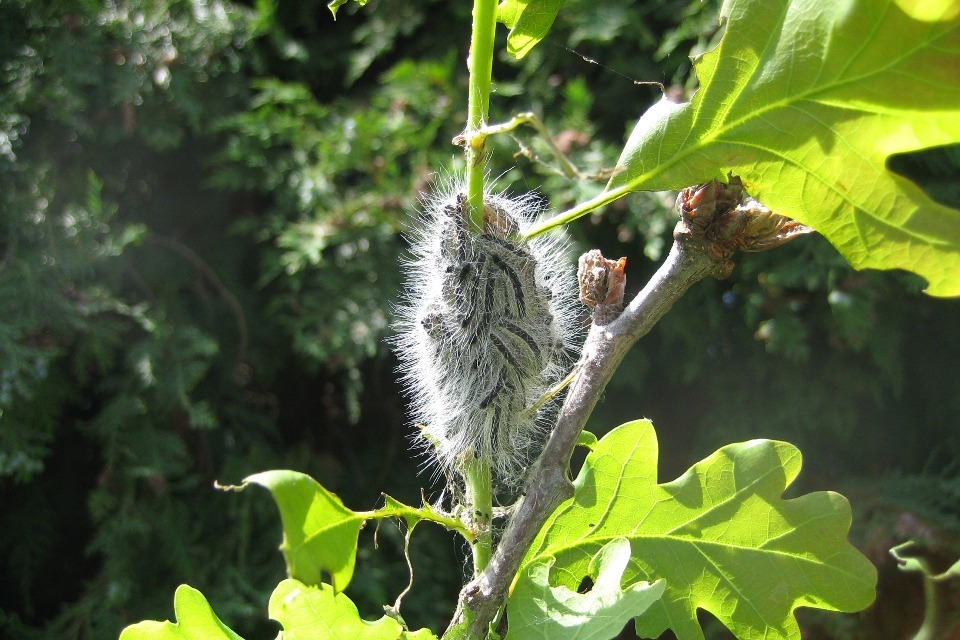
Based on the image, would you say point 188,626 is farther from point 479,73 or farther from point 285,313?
point 285,313

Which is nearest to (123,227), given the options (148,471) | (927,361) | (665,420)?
(148,471)

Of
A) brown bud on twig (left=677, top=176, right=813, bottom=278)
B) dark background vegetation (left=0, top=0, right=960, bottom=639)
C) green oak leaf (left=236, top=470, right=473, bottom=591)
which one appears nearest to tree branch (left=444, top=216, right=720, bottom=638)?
brown bud on twig (left=677, top=176, right=813, bottom=278)

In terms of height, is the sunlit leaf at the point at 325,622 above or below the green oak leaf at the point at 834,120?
below

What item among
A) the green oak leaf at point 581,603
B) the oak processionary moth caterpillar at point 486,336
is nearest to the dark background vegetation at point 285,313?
the oak processionary moth caterpillar at point 486,336

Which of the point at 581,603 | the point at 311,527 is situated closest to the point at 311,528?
the point at 311,527

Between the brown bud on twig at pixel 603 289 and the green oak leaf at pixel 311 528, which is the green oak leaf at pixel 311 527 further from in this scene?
the brown bud on twig at pixel 603 289

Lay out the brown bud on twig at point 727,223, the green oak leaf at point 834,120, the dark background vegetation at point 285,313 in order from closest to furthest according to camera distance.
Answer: the green oak leaf at point 834,120 < the brown bud on twig at point 727,223 < the dark background vegetation at point 285,313
